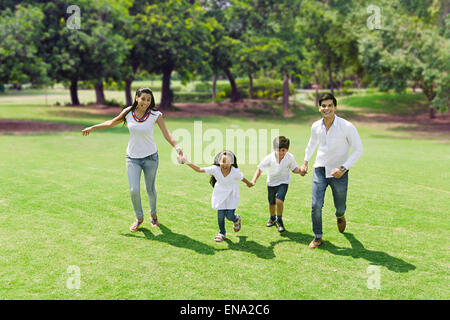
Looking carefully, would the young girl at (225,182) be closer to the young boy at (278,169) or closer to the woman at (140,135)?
the young boy at (278,169)

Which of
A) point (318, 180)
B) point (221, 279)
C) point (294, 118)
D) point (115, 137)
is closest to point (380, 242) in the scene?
point (318, 180)

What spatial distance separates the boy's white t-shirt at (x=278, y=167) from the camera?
647 centimetres

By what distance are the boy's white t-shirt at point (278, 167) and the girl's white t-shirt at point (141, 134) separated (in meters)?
1.67

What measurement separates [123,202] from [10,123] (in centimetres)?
1850

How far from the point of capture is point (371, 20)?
88.6ft

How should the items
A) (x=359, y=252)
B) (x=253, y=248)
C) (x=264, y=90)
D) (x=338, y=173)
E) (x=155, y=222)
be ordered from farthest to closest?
(x=264, y=90), (x=155, y=222), (x=253, y=248), (x=359, y=252), (x=338, y=173)

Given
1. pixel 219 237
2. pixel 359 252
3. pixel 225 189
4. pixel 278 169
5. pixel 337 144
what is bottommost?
pixel 359 252

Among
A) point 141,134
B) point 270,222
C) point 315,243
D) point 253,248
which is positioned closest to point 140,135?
point 141,134

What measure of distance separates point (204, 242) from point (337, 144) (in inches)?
90.0

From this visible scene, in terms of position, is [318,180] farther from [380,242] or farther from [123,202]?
[123,202]

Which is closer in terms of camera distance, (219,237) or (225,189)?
(225,189)

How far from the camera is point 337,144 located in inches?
228

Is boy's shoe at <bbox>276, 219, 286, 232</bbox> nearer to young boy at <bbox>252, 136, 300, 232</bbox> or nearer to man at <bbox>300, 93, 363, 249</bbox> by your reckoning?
young boy at <bbox>252, 136, 300, 232</bbox>

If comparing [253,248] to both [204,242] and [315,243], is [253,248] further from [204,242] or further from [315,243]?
[315,243]
